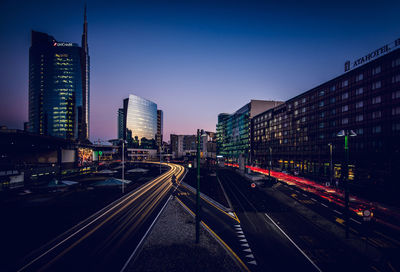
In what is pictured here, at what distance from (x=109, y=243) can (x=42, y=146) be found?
208 ft

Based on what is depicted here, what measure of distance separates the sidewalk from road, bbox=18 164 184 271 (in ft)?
3.60

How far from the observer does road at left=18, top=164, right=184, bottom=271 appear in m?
11.0

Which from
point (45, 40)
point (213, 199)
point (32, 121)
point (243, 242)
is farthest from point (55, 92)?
point (243, 242)

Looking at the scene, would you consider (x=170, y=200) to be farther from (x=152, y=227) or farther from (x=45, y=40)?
(x=45, y=40)

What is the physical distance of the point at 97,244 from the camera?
13461 mm

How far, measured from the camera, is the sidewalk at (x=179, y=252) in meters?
10.8

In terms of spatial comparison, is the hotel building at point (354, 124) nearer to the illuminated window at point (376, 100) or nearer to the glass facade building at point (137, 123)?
the illuminated window at point (376, 100)

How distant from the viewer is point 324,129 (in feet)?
185

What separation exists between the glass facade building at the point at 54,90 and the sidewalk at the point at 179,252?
181061 millimetres

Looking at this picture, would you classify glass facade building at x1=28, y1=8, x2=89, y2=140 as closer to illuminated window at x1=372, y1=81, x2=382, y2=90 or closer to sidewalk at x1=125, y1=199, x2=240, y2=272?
sidewalk at x1=125, y1=199, x2=240, y2=272

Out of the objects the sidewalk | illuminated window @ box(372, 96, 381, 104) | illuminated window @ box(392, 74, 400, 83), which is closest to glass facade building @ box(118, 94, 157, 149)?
illuminated window @ box(372, 96, 381, 104)

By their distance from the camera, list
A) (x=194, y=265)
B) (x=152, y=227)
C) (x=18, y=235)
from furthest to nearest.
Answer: (x=152, y=227), (x=18, y=235), (x=194, y=265)

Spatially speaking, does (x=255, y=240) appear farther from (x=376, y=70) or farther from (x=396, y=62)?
(x=376, y=70)

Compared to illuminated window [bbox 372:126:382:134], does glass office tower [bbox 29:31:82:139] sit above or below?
above
